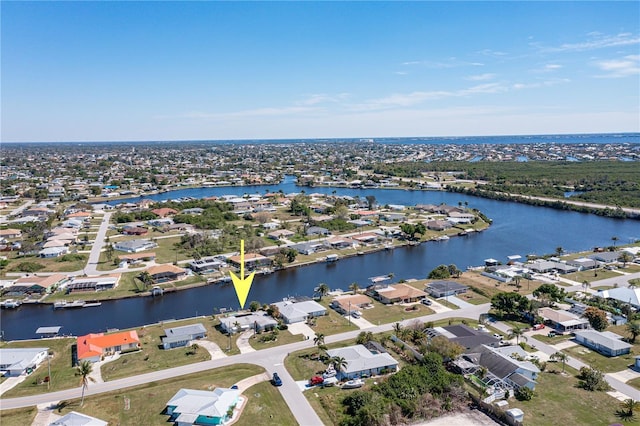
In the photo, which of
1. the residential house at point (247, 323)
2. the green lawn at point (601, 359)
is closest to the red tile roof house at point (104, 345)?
the residential house at point (247, 323)

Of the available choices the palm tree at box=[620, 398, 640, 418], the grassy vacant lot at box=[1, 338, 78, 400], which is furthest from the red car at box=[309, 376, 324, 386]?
the palm tree at box=[620, 398, 640, 418]

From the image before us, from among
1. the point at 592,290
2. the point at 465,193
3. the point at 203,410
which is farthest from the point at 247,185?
the point at 203,410

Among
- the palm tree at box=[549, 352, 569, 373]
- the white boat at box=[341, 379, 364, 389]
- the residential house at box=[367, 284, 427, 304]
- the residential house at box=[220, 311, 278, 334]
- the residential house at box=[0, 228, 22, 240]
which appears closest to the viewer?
the white boat at box=[341, 379, 364, 389]

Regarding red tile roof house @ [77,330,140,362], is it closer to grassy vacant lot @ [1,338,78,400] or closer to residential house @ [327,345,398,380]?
grassy vacant lot @ [1,338,78,400]

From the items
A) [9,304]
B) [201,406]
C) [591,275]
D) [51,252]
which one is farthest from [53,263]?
[591,275]

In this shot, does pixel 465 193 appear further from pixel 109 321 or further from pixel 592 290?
pixel 109 321

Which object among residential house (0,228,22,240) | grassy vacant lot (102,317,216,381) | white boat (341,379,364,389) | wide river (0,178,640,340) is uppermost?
residential house (0,228,22,240)

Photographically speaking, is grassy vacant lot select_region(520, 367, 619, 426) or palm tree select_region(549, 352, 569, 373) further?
palm tree select_region(549, 352, 569, 373)
